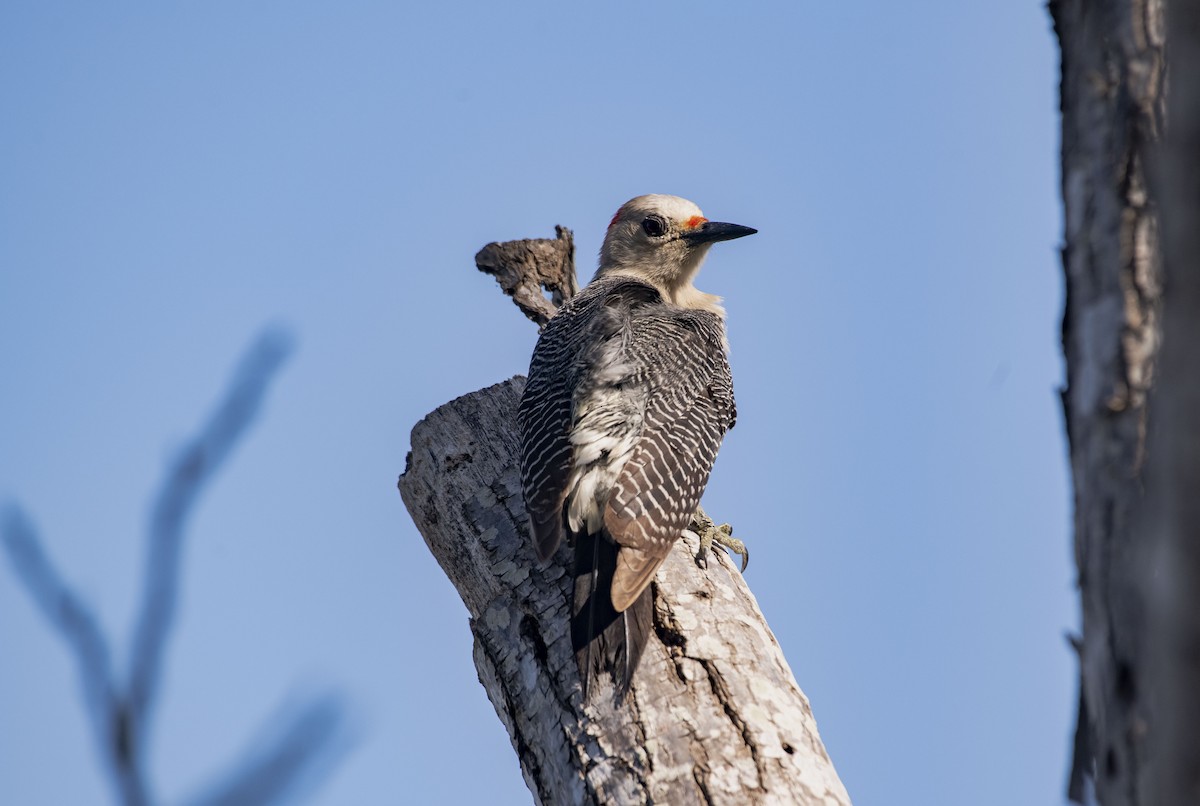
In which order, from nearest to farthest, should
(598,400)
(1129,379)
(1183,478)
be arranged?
(1183,478) → (1129,379) → (598,400)

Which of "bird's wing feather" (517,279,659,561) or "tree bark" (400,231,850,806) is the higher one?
"bird's wing feather" (517,279,659,561)

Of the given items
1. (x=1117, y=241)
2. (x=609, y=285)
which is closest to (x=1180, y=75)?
(x=1117, y=241)

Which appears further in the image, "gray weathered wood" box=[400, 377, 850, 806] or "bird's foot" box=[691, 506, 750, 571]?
"bird's foot" box=[691, 506, 750, 571]

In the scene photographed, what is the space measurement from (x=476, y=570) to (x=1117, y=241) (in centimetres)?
364

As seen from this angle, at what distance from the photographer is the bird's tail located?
4367 millimetres

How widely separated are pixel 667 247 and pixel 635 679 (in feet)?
15.1

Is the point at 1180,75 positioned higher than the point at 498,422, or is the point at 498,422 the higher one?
the point at 1180,75

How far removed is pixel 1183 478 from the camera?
165 cm

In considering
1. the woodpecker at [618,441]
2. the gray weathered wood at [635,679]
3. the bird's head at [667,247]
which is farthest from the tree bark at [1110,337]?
the bird's head at [667,247]

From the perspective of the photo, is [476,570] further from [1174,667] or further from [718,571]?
[1174,667]

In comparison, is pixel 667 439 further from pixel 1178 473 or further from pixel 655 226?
pixel 1178 473

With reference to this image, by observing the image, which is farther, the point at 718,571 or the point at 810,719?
the point at 718,571

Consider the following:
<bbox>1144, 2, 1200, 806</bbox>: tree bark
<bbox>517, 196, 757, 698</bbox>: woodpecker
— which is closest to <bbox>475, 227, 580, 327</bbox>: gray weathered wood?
<bbox>517, 196, 757, 698</bbox>: woodpecker

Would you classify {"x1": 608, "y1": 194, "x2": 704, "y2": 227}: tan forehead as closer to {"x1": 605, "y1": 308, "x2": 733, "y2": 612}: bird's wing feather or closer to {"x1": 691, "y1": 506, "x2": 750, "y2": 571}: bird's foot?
{"x1": 605, "y1": 308, "x2": 733, "y2": 612}: bird's wing feather
